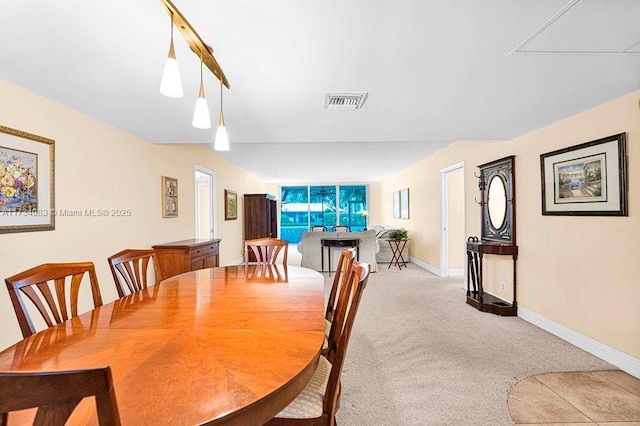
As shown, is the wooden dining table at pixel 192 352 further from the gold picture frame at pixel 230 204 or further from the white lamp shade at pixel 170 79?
the gold picture frame at pixel 230 204

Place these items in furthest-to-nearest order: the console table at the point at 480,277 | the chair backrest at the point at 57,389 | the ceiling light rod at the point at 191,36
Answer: the console table at the point at 480,277 → the ceiling light rod at the point at 191,36 → the chair backrest at the point at 57,389

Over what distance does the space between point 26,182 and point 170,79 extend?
6.06 feet

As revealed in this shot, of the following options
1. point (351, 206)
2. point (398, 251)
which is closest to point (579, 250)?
point (398, 251)

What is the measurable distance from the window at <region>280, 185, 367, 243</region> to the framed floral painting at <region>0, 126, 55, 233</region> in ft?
30.0

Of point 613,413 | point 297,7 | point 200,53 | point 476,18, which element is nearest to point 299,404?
point 200,53

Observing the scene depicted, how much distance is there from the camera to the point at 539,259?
129 inches

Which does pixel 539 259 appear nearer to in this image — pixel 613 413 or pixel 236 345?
pixel 613 413

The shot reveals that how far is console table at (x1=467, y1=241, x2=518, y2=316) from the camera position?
3.60 m

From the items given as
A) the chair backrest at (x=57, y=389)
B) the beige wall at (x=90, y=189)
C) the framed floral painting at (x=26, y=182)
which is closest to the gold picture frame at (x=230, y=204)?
the beige wall at (x=90, y=189)

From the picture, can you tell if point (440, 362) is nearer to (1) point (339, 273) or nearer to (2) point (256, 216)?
(1) point (339, 273)

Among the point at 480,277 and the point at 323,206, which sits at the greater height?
the point at 323,206

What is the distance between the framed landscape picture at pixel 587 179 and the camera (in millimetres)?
2430

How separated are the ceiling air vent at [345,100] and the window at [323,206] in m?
8.77

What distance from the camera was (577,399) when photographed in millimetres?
2027
